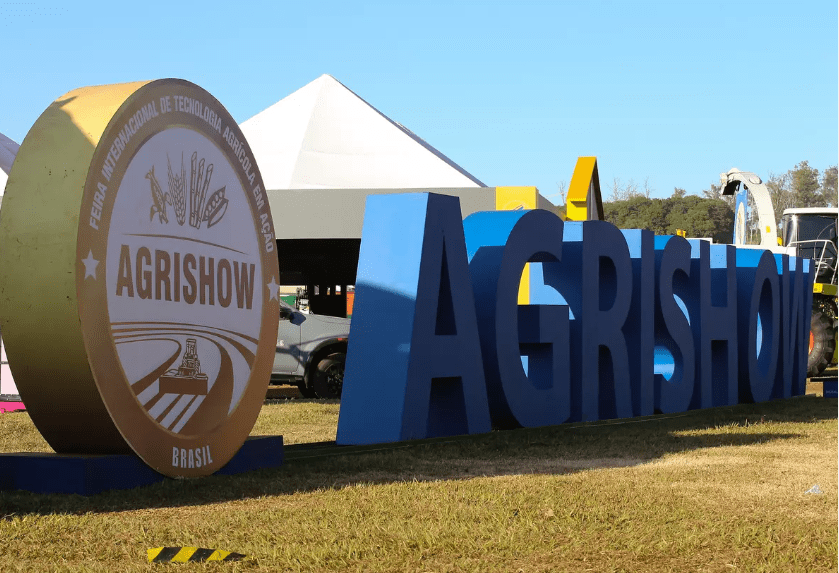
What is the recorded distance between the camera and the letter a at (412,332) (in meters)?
9.68

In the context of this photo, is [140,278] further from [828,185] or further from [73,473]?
[828,185]

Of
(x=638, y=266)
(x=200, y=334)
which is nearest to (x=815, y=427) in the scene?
(x=638, y=266)

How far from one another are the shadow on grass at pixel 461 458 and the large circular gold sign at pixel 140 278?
35cm

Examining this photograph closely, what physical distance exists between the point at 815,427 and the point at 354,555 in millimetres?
7819

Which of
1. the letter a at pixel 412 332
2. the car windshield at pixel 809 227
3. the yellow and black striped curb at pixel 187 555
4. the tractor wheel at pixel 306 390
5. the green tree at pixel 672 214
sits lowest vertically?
the tractor wheel at pixel 306 390

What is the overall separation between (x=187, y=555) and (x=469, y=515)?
171 cm

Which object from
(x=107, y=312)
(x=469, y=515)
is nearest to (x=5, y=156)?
(x=107, y=312)

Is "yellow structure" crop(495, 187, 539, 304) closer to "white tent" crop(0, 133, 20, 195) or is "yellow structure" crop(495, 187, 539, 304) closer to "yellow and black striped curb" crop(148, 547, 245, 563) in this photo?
"white tent" crop(0, 133, 20, 195)

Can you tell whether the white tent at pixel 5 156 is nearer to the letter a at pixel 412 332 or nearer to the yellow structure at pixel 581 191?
the letter a at pixel 412 332

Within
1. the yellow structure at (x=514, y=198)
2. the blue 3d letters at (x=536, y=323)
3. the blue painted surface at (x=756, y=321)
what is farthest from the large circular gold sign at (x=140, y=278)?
the blue painted surface at (x=756, y=321)

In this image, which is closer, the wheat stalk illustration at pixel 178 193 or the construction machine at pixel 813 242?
the wheat stalk illustration at pixel 178 193

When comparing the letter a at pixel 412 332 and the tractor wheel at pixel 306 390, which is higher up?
the letter a at pixel 412 332

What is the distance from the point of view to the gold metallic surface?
6.25m

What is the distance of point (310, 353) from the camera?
1669cm
